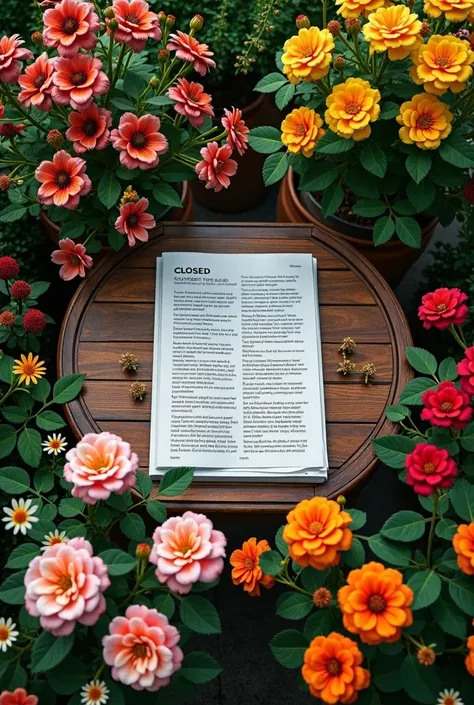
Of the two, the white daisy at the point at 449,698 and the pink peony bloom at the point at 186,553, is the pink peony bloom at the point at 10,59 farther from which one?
the white daisy at the point at 449,698

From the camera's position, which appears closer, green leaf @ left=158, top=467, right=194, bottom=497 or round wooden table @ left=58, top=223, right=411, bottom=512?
green leaf @ left=158, top=467, right=194, bottom=497

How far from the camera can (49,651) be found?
37.3 inches

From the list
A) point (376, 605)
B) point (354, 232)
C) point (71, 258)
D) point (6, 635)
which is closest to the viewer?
point (376, 605)

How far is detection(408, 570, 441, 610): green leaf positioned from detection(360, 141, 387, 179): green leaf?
75cm

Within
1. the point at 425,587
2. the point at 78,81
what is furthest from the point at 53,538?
the point at 78,81

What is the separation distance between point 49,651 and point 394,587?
0.49 meters

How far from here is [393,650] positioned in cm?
98

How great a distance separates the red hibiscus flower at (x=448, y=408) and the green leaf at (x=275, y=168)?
0.58m

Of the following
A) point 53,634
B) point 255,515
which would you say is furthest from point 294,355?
point 53,634

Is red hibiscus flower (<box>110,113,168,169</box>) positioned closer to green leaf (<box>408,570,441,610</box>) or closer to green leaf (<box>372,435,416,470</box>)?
green leaf (<box>372,435,416,470</box>)

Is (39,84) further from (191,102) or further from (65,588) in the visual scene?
(65,588)

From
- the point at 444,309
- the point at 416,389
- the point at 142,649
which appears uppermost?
the point at 444,309

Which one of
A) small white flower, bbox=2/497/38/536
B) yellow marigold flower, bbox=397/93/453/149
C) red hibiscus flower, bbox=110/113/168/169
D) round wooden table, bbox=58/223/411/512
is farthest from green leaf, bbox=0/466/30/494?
yellow marigold flower, bbox=397/93/453/149

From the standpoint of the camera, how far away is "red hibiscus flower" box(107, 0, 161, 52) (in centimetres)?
122
